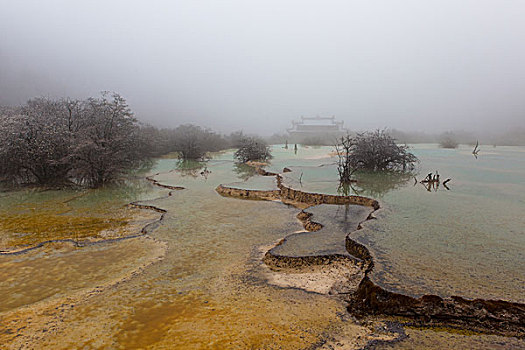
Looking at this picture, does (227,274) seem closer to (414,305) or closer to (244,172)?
(414,305)

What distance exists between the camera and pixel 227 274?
14.5ft

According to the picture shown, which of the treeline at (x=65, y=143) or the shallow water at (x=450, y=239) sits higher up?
the treeline at (x=65, y=143)

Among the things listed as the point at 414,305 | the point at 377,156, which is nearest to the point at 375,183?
the point at 377,156

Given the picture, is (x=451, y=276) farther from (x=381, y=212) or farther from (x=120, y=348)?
(x=120, y=348)

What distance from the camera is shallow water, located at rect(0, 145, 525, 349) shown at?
122 inches

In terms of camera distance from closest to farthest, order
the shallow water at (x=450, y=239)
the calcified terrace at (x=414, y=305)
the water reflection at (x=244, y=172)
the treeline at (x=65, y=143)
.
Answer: the calcified terrace at (x=414, y=305)
the shallow water at (x=450, y=239)
the treeline at (x=65, y=143)
the water reflection at (x=244, y=172)

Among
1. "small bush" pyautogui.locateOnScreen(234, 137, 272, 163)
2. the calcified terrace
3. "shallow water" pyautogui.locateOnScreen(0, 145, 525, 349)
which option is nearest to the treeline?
"shallow water" pyautogui.locateOnScreen(0, 145, 525, 349)

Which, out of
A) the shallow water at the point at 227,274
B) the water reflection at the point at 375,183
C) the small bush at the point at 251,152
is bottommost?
the shallow water at the point at 227,274

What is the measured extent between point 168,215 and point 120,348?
4648 millimetres

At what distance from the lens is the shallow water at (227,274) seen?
10.2 ft

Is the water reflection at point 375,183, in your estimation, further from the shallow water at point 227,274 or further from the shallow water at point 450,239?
the shallow water at point 227,274

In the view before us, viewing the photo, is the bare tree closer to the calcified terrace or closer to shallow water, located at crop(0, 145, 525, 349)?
shallow water, located at crop(0, 145, 525, 349)

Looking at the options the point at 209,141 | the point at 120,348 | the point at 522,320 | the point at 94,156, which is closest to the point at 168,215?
the point at 120,348

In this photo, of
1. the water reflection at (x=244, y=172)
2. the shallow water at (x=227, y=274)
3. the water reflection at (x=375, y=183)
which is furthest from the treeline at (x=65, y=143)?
the water reflection at (x=375, y=183)
